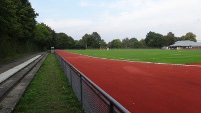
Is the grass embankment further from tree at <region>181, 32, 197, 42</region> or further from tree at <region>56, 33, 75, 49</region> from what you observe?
→ tree at <region>181, 32, 197, 42</region>

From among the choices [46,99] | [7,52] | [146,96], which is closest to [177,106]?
[146,96]

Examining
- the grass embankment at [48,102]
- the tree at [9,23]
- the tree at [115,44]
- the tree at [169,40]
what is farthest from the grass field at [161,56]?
the tree at [115,44]

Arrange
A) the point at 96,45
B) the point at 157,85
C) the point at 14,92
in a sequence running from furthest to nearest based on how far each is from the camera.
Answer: the point at 96,45 → the point at 157,85 → the point at 14,92

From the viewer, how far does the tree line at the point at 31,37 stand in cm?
2957

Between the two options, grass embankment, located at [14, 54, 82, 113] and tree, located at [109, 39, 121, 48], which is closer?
grass embankment, located at [14, 54, 82, 113]

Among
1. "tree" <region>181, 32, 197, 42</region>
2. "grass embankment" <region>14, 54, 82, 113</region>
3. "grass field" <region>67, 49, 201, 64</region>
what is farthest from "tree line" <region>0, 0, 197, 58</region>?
"grass embankment" <region>14, 54, 82, 113</region>

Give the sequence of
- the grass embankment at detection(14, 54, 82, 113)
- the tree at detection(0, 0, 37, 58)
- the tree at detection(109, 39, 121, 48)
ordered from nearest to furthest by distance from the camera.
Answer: the grass embankment at detection(14, 54, 82, 113), the tree at detection(0, 0, 37, 58), the tree at detection(109, 39, 121, 48)

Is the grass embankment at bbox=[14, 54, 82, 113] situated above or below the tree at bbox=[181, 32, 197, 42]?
below

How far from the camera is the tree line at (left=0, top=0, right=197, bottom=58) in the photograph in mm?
29570

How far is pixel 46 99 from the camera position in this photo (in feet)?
29.9

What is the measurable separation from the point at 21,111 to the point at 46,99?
1.71m

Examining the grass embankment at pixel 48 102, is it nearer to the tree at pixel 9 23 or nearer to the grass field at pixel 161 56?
the tree at pixel 9 23

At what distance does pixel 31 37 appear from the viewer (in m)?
57.9

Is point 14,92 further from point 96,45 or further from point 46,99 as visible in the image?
point 96,45
